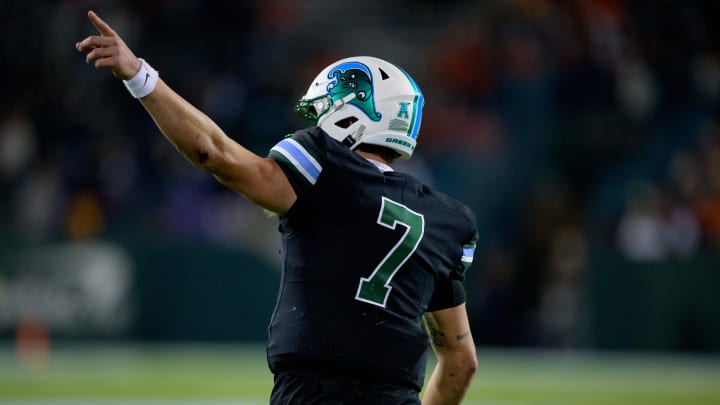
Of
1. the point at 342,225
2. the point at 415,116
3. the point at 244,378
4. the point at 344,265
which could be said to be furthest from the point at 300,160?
the point at 244,378

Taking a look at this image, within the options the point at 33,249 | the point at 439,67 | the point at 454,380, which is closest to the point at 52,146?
the point at 33,249

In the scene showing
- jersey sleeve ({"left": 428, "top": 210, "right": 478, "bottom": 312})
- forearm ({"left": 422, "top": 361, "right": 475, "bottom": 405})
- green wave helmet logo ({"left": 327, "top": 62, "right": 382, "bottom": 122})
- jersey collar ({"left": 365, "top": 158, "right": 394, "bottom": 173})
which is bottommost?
forearm ({"left": 422, "top": 361, "right": 475, "bottom": 405})

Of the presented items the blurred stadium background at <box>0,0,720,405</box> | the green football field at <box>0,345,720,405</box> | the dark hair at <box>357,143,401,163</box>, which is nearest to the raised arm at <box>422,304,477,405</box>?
the dark hair at <box>357,143,401,163</box>

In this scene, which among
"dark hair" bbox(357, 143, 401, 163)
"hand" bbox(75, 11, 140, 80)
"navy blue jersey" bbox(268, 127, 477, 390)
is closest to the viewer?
"hand" bbox(75, 11, 140, 80)

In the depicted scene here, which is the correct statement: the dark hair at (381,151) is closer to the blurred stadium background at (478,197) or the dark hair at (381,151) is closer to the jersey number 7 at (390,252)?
the jersey number 7 at (390,252)

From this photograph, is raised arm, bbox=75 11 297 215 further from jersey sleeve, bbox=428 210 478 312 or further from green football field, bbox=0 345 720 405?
green football field, bbox=0 345 720 405

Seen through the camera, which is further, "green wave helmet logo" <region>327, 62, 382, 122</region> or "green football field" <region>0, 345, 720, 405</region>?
"green football field" <region>0, 345, 720, 405</region>

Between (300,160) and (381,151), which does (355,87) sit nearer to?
(381,151)

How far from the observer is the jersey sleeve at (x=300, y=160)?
3.45m

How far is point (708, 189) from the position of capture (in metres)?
13.1

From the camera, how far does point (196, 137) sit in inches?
131

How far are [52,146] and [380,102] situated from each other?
1269cm

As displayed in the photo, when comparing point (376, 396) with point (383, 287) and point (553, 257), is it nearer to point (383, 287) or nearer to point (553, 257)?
point (383, 287)

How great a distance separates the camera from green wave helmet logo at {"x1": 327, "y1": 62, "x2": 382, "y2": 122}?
150 inches
